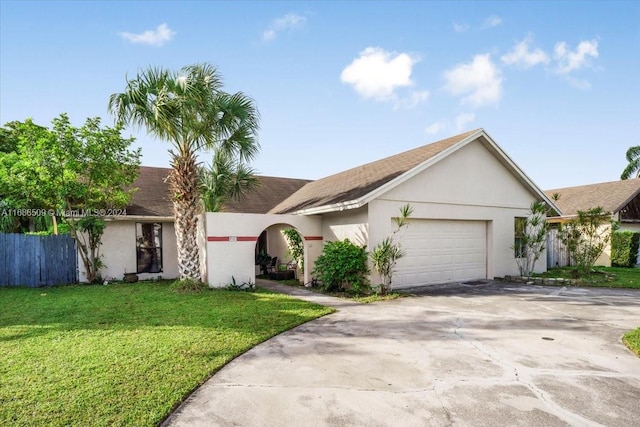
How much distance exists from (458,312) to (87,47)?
12849mm

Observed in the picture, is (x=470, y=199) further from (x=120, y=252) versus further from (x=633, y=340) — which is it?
(x=120, y=252)

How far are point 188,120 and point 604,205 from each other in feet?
75.9

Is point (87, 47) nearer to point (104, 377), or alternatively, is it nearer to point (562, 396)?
point (104, 377)

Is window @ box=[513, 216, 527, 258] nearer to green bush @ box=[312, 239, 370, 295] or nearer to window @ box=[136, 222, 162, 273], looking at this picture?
green bush @ box=[312, 239, 370, 295]

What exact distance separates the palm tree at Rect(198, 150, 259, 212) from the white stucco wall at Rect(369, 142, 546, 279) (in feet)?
16.9

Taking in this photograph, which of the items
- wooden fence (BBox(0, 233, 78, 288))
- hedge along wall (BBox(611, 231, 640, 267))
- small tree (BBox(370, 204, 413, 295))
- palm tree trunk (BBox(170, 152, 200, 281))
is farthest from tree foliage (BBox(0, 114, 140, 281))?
hedge along wall (BBox(611, 231, 640, 267))

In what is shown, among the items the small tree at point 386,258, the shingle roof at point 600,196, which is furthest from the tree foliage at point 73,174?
the shingle roof at point 600,196

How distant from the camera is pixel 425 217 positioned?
1204 cm

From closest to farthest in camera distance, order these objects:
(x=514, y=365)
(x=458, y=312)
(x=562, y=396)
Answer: (x=562, y=396), (x=514, y=365), (x=458, y=312)

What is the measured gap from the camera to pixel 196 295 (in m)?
10.2

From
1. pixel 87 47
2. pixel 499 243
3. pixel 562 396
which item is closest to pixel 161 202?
pixel 87 47

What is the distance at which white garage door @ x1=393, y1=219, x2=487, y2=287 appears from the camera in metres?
11.9

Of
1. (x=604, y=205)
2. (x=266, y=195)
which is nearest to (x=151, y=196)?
(x=266, y=195)

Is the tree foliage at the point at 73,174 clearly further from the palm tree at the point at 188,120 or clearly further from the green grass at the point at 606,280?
the green grass at the point at 606,280
